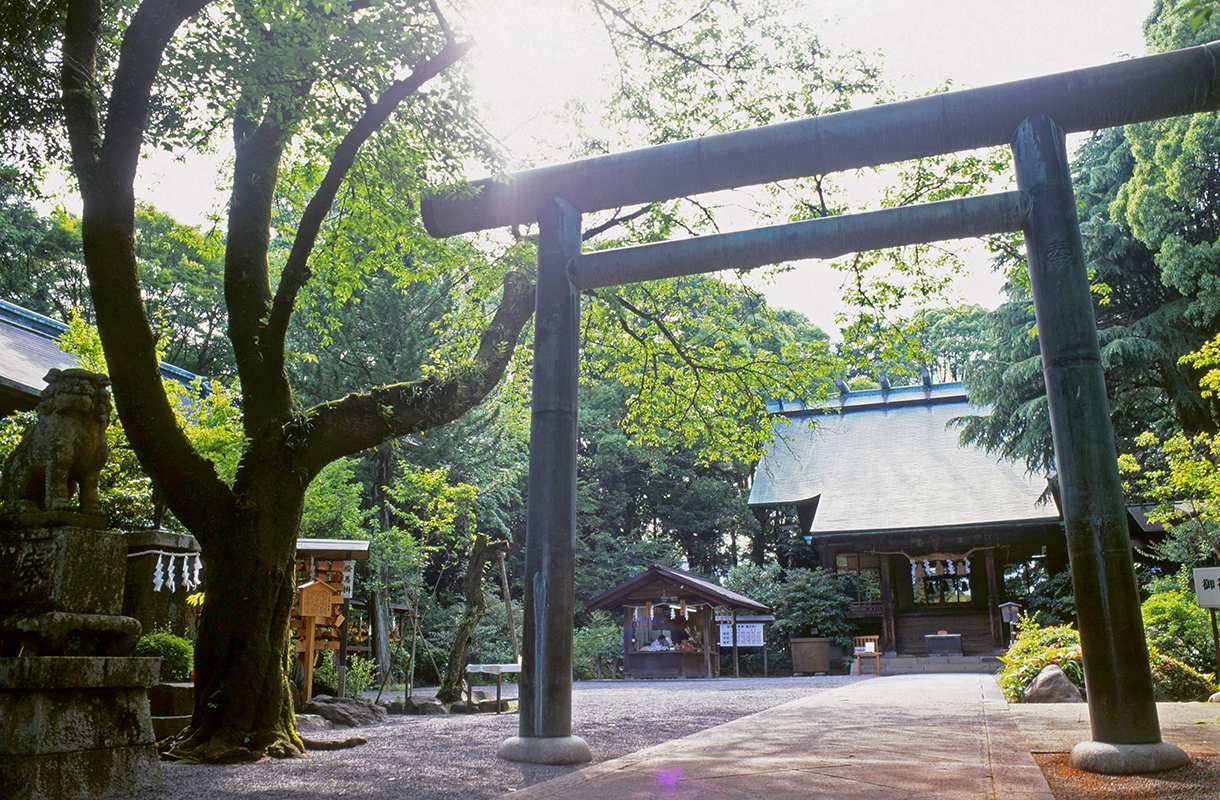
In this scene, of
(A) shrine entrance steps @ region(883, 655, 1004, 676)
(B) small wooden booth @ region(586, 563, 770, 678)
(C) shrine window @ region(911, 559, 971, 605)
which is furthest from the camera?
(C) shrine window @ region(911, 559, 971, 605)

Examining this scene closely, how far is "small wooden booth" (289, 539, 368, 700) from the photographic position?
9.99 m

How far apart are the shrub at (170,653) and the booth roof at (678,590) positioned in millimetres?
12573

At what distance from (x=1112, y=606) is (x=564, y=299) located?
3.62 meters

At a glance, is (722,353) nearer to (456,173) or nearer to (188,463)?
(456,173)

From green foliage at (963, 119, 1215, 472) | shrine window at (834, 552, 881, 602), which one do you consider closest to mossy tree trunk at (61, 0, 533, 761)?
green foliage at (963, 119, 1215, 472)

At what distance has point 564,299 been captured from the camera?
18.1 feet

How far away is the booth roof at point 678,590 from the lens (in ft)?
63.7

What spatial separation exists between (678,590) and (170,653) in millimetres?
13468

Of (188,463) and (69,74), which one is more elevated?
(69,74)

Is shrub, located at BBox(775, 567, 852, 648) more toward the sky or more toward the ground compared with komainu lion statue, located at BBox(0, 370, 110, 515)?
more toward the ground

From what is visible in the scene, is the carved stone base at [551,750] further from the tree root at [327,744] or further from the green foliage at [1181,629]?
the green foliage at [1181,629]

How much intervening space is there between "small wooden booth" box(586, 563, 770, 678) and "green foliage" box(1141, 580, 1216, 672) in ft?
32.5

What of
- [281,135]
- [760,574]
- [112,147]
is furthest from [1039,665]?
[760,574]

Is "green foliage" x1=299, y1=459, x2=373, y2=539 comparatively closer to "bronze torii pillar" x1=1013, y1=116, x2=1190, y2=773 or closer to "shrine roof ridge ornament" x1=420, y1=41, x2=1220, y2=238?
"shrine roof ridge ornament" x1=420, y1=41, x2=1220, y2=238
